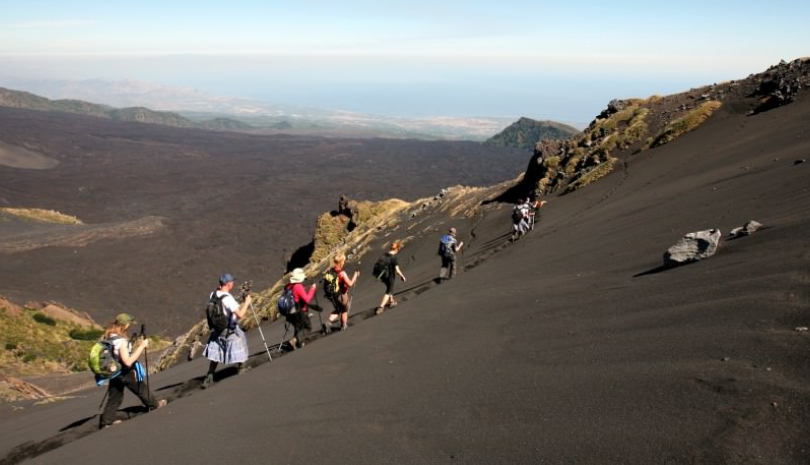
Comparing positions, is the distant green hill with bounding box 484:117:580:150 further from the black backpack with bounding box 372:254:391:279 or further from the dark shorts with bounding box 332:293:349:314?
the dark shorts with bounding box 332:293:349:314

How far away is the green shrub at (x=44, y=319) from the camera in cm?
2464

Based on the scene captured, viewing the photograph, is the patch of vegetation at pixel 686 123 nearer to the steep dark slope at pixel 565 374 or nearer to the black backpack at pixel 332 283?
the steep dark slope at pixel 565 374

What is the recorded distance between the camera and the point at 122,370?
7227 millimetres

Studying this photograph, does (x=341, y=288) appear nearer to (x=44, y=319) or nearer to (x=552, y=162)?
(x=552, y=162)

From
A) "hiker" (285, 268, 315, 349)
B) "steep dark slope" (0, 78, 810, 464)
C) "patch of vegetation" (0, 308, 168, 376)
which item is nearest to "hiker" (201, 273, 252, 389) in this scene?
"steep dark slope" (0, 78, 810, 464)

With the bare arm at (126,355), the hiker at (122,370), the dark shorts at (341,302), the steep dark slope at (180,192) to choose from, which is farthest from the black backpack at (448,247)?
the steep dark slope at (180,192)

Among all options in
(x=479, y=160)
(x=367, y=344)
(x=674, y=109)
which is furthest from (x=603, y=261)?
(x=479, y=160)

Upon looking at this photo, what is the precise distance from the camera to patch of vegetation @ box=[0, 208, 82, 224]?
55.7 m

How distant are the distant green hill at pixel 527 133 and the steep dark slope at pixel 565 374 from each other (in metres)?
112

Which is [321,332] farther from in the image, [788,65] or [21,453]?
[788,65]

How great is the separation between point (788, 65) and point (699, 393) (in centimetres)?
2226

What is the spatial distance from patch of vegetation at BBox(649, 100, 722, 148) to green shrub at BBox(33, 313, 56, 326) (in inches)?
1041

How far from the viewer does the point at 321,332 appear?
1148cm

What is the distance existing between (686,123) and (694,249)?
1544 centimetres
